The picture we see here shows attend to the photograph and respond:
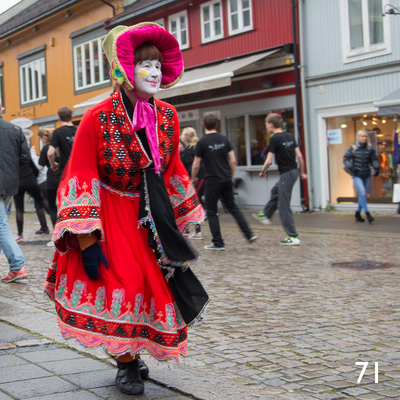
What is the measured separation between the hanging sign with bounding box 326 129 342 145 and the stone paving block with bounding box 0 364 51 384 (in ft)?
42.3

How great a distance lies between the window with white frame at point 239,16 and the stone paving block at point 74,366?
14.7 metres

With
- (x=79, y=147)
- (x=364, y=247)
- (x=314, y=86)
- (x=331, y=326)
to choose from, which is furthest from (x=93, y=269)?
(x=314, y=86)

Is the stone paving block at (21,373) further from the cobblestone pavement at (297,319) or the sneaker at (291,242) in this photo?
the sneaker at (291,242)

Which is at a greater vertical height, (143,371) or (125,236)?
(125,236)

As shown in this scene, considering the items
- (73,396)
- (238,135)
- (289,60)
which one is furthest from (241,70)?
(73,396)

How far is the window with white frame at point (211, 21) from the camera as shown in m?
18.2

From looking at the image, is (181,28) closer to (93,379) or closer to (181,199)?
(181,199)

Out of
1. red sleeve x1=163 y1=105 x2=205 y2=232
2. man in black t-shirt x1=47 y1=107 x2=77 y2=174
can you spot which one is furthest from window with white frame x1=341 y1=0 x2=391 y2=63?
red sleeve x1=163 y1=105 x2=205 y2=232

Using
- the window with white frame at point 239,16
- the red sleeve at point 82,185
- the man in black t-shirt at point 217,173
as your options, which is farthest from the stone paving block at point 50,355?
the window with white frame at point 239,16

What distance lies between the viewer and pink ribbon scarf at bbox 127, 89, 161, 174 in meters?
3.15

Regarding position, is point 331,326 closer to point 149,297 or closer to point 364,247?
point 149,297

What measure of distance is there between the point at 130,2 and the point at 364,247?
54.3 feet

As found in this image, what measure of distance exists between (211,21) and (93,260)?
1647cm

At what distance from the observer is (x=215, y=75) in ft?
51.0
